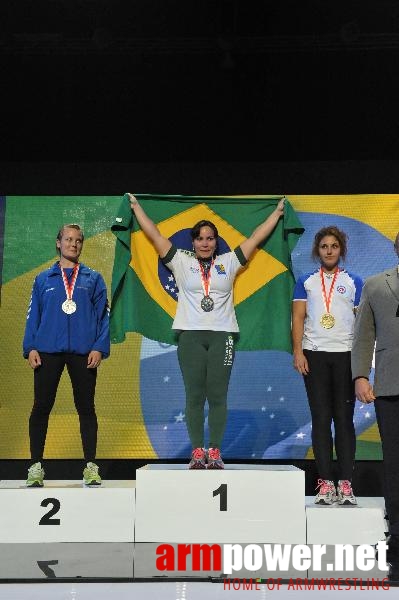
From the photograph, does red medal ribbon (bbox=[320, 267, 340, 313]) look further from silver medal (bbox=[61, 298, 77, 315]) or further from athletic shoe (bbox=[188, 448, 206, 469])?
silver medal (bbox=[61, 298, 77, 315])

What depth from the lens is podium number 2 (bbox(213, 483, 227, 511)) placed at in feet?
11.7

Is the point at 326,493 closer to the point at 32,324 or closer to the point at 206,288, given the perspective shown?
the point at 206,288

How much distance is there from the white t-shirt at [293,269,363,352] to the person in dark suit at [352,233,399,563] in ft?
1.88

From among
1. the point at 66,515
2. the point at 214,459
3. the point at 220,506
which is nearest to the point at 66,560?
the point at 66,515

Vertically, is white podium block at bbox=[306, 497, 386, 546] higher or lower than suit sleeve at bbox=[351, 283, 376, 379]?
lower

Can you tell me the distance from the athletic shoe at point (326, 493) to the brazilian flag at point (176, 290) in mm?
807

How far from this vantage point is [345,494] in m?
3.60

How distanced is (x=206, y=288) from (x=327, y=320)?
2.03 feet

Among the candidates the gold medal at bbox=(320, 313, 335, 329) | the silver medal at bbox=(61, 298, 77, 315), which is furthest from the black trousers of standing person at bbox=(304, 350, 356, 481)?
the silver medal at bbox=(61, 298, 77, 315)

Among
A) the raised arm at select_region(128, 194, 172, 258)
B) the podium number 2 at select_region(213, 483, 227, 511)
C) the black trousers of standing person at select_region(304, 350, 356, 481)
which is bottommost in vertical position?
the podium number 2 at select_region(213, 483, 227, 511)
